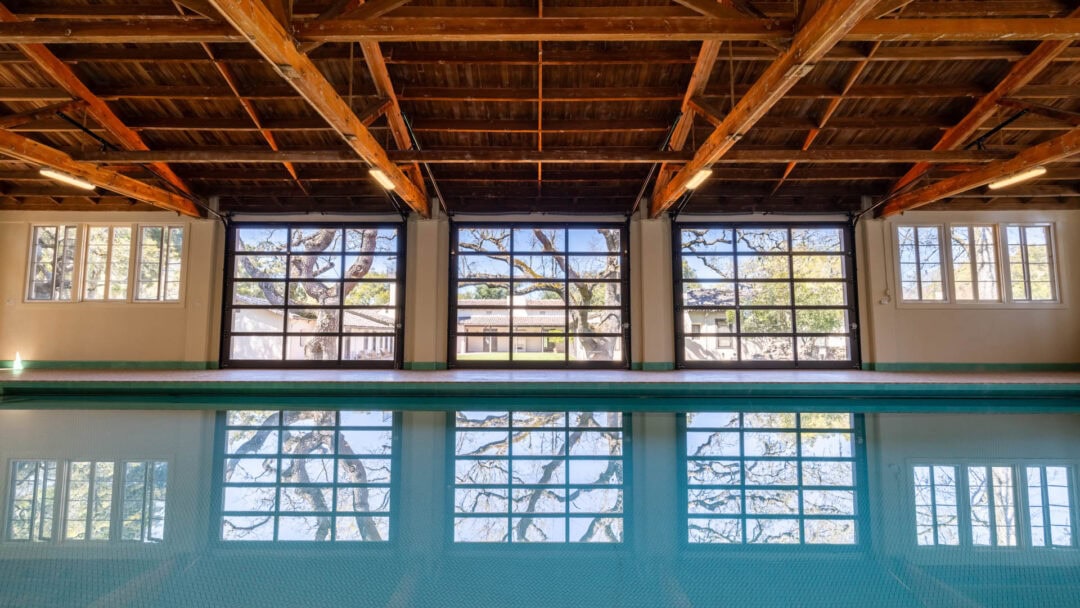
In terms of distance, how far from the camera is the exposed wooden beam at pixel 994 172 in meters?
5.02

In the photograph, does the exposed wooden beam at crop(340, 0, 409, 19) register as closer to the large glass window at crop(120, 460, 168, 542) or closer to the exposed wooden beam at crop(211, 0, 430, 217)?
the exposed wooden beam at crop(211, 0, 430, 217)

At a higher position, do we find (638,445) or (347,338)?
(347,338)

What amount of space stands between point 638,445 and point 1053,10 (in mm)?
5730

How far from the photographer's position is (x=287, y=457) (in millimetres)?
3531

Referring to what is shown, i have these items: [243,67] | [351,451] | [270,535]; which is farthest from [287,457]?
[243,67]

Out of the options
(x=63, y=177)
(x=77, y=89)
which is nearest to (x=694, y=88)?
(x=77, y=89)

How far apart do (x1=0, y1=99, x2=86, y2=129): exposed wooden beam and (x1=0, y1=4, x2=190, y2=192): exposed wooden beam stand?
118mm

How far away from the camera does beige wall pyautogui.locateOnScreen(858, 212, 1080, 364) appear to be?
299 inches

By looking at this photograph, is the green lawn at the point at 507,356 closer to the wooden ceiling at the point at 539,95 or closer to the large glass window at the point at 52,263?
the wooden ceiling at the point at 539,95

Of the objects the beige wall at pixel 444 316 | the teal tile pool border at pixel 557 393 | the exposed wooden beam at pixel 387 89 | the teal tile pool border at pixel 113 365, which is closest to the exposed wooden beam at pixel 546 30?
the exposed wooden beam at pixel 387 89

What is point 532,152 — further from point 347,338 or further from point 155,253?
point 155,253

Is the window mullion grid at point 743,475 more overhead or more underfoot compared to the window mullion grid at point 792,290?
more underfoot

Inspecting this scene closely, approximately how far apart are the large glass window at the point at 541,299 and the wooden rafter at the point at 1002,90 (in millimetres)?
4646

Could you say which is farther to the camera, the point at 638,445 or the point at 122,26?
the point at 638,445
